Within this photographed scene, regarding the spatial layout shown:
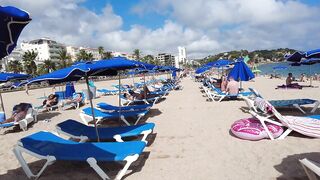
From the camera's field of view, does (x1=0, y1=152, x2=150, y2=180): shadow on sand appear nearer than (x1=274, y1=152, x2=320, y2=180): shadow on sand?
No

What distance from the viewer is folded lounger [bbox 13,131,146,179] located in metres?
4.28

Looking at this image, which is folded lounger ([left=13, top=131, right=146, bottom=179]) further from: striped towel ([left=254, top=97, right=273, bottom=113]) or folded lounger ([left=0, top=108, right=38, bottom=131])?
folded lounger ([left=0, top=108, right=38, bottom=131])

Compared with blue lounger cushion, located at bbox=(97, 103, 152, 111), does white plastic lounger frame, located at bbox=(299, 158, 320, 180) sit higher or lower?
higher

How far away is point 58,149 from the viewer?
15.7 feet

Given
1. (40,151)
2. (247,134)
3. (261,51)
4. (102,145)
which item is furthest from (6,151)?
(261,51)

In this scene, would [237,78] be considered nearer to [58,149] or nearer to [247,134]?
[247,134]

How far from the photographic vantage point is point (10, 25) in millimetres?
2412

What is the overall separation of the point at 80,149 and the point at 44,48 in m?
109

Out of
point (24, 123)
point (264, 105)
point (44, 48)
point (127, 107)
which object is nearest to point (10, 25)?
point (264, 105)

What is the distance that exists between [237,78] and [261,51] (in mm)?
186424

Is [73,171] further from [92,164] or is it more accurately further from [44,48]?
[44,48]

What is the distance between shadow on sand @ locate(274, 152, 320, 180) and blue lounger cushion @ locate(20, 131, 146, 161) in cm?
236

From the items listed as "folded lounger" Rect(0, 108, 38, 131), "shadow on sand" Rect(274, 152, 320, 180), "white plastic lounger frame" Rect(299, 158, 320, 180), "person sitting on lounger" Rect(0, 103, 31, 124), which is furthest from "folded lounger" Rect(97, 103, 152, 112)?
"white plastic lounger frame" Rect(299, 158, 320, 180)

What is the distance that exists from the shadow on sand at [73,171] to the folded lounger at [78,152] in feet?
0.82
